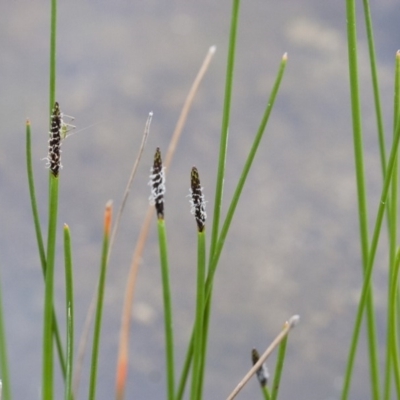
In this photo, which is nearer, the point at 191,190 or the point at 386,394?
the point at 191,190

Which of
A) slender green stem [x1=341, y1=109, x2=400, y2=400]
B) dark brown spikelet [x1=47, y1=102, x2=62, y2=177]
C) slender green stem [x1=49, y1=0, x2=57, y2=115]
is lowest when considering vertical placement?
slender green stem [x1=341, y1=109, x2=400, y2=400]

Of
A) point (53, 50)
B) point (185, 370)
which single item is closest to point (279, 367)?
point (185, 370)

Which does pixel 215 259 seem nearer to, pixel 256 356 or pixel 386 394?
pixel 256 356

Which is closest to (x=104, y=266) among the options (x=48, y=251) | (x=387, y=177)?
(x=48, y=251)

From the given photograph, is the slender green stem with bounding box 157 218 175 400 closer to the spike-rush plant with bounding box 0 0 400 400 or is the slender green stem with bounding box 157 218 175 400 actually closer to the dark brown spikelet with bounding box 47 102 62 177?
the spike-rush plant with bounding box 0 0 400 400

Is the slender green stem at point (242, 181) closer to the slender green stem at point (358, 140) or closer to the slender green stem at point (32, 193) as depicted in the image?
the slender green stem at point (358, 140)

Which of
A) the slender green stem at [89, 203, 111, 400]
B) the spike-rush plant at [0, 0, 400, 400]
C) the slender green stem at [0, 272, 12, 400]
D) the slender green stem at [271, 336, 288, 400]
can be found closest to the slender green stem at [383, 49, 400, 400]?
the spike-rush plant at [0, 0, 400, 400]
